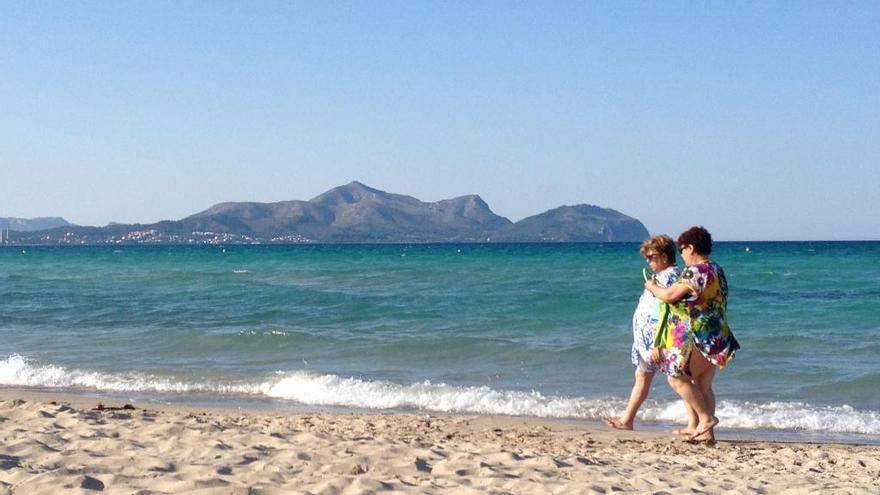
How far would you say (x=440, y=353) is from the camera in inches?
523

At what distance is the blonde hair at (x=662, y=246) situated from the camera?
7.05 meters

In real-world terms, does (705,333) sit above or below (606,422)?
above

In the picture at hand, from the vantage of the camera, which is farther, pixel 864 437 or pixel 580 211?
pixel 580 211

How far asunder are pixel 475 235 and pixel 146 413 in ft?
494

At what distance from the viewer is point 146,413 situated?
25.2 ft

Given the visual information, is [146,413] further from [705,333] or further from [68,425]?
[705,333]

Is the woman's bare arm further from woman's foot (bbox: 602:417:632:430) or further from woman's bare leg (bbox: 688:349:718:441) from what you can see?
woman's foot (bbox: 602:417:632:430)

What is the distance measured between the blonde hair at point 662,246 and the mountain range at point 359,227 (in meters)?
132

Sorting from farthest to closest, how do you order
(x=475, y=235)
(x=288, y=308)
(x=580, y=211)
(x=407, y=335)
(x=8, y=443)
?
(x=580, y=211) < (x=475, y=235) < (x=288, y=308) < (x=407, y=335) < (x=8, y=443)

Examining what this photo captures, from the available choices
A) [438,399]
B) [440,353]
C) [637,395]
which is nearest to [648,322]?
[637,395]

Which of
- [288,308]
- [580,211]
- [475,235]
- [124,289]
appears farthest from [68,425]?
[580,211]

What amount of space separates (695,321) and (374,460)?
242 cm

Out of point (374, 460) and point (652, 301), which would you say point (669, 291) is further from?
point (374, 460)

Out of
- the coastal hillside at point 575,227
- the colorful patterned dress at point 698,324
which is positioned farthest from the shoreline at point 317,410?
the coastal hillside at point 575,227
